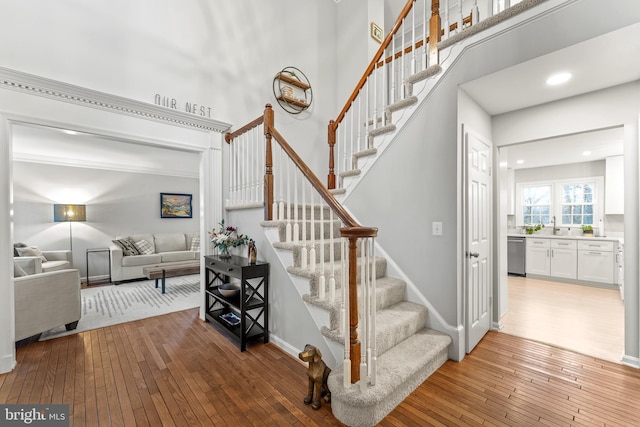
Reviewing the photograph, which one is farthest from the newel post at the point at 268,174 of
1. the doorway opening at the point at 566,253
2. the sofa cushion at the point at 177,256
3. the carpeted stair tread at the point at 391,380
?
the sofa cushion at the point at 177,256

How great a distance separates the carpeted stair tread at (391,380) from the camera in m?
1.61

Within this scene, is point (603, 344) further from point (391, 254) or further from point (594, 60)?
point (594, 60)

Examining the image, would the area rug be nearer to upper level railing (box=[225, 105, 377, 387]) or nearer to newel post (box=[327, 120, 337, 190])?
upper level railing (box=[225, 105, 377, 387])

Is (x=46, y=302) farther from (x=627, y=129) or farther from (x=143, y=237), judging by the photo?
(x=627, y=129)

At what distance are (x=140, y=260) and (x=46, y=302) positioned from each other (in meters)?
2.86

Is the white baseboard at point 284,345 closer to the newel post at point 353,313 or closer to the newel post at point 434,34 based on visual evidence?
the newel post at point 353,313

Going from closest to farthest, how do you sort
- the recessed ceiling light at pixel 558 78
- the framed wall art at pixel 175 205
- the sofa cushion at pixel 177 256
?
1. the recessed ceiling light at pixel 558 78
2. the sofa cushion at pixel 177 256
3. the framed wall art at pixel 175 205

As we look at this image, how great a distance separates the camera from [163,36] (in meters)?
3.10

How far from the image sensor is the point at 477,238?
2.64 metres

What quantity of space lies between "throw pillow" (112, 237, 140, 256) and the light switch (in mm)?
5799

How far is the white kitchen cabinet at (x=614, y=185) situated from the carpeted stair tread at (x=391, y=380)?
4896 mm

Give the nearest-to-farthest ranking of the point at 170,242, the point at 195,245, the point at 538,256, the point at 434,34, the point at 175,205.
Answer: the point at 434,34, the point at 538,256, the point at 170,242, the point at 195,245, the point at 175,205

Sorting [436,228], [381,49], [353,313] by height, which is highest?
[381,49]

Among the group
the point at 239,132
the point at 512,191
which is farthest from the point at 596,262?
the point at 239,132
